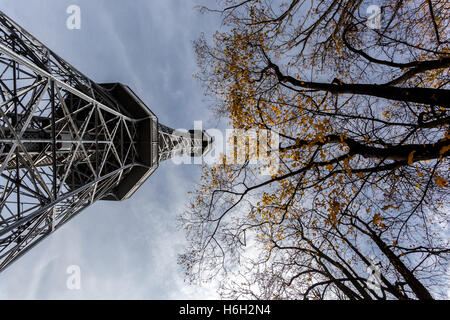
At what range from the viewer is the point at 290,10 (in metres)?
6.29

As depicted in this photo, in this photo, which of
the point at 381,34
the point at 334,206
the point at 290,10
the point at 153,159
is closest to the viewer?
the point at 334,206
